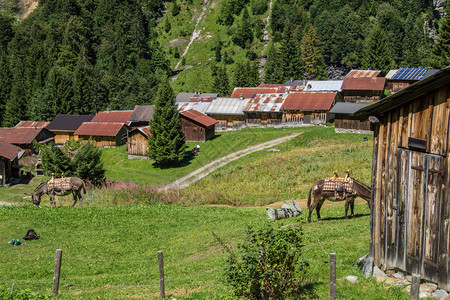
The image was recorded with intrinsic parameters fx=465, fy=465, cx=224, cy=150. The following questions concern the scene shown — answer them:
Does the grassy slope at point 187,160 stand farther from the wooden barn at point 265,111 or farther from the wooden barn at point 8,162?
the wooden barn at point 8,162

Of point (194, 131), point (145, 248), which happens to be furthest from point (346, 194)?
point (194, 131)

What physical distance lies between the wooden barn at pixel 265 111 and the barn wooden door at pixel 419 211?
61.7m

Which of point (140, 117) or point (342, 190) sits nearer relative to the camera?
point (342, 190)

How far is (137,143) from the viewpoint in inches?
2586

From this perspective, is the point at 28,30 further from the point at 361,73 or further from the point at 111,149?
the point at 361,73

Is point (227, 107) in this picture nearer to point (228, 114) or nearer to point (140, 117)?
point (228, 114)

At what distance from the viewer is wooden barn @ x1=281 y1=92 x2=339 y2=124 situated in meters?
70.6

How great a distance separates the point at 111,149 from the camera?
72.6 m

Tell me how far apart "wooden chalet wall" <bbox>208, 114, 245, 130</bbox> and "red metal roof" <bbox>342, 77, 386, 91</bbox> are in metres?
20.6

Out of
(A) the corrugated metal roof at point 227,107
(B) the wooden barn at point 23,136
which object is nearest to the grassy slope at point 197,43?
(A) the corrugated metal roof at point 227,107

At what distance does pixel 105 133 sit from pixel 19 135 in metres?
12.7

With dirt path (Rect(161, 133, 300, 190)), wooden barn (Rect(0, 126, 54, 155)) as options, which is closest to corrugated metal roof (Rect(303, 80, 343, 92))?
dirt path (Rect(161, 133, 300, 190))

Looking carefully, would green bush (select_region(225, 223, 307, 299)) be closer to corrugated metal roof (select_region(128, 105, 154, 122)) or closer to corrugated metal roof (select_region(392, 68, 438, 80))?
corrugated metal roof (select_region(128, 105, 154, 122))

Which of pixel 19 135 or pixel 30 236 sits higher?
pixel 19 135
